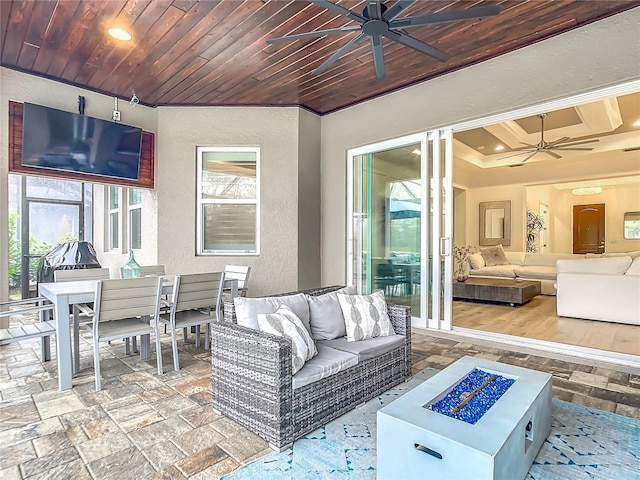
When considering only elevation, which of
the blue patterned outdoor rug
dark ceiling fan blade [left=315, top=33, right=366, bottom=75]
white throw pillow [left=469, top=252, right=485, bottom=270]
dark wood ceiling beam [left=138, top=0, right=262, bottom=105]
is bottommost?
the blue patterned outdoor rug

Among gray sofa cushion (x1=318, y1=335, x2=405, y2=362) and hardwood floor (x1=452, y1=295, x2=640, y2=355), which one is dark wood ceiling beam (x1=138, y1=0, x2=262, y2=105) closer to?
gray sofa cushion (x1=318, y1=335, x2=405, y2=362)

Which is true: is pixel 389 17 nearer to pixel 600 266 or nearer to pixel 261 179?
pixel 261 179

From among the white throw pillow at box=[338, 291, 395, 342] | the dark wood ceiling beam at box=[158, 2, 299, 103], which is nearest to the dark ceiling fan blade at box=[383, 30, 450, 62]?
the dark wood ceiling beam at box=[158, 2, 299, 103]

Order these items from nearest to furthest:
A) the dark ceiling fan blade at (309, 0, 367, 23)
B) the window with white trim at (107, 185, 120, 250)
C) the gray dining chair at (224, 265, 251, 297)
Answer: the dark ceiling fan blade at (309, 0, 367, 23), the gray dining chair at (224, 265, 251, 297), the window with white trim at (107, 185, 120, 250)

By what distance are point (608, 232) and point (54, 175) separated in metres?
12.5

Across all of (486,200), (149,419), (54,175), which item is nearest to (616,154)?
(486,200)

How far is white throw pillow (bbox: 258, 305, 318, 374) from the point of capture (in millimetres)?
2180

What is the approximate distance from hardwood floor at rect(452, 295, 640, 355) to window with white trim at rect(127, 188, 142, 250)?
16.2ft

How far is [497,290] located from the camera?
6.27 metres

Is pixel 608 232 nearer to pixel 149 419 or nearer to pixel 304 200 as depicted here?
pixel 304 200

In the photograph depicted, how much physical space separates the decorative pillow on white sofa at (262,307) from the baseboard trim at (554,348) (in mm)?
2322

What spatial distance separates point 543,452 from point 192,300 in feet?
9.53

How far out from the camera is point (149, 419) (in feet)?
7.65

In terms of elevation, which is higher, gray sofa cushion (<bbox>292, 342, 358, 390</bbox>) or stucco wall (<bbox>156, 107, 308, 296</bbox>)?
stucco wall (<bbox>156, 107, 308, 296</bbox>)
